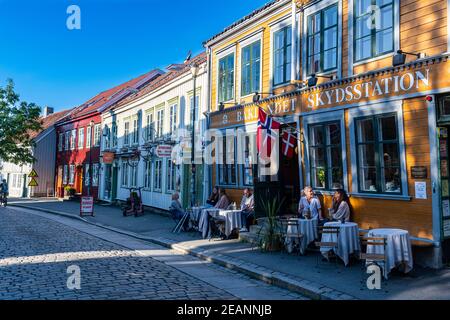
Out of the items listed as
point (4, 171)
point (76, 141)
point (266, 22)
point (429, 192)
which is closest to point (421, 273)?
point (429, 192)

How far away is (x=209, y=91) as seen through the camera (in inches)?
642

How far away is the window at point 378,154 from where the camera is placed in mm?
8656

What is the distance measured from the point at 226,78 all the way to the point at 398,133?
8.18 m

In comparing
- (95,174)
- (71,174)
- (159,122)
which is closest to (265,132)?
(159,122)

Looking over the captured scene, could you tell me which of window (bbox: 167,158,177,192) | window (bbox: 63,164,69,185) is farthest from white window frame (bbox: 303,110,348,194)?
window (bbox: 63,164,69,185)

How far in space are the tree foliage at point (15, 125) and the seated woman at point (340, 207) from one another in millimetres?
33031

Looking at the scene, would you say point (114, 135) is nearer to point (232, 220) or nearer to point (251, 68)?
point (251, 68)

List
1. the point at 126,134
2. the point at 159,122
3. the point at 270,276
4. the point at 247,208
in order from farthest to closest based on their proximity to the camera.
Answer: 1. the point at 126,134
2. the point at 159,122
3. the point at 247,208
4. the point at 270,276

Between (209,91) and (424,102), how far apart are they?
31.7 feet

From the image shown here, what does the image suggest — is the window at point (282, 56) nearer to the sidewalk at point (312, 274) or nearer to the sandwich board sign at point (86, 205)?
the sidewalk at point (312, 274)

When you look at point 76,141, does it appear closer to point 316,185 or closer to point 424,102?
point 316,185

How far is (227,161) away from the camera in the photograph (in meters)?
15.0

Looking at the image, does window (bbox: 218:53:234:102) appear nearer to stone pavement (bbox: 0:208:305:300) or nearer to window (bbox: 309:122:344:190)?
window (bbox: 309:122:344:190)

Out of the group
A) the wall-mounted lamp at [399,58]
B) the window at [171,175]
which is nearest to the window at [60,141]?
the window at [171,175]
